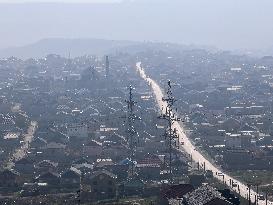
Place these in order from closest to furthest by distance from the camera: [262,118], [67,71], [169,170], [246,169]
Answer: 1. [169,170]
2. [246,169]
3. [262,118]
4. [67,71]

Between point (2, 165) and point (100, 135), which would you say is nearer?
point (2, 165)

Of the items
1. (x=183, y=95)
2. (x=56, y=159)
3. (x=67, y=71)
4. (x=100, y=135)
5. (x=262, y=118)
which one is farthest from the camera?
(x=67, y=71)

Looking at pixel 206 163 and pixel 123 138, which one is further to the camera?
pixel 123 138

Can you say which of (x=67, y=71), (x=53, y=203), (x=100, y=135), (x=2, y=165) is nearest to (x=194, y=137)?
(x=100, y=135)

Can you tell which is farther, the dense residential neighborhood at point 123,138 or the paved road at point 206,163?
the dense residential neighborhood at point 123,138

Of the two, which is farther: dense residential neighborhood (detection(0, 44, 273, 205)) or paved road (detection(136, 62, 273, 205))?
dense residential neighborhood (detection(0, 44, 273, 205))

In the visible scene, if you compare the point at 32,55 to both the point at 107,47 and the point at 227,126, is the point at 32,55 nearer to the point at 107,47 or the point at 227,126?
the point at 107,47

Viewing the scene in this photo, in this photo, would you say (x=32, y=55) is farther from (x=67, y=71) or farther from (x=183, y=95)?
(x=183, y=95)

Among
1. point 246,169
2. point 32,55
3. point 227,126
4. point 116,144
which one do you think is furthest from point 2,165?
point 32,55

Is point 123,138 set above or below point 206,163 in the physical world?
above
